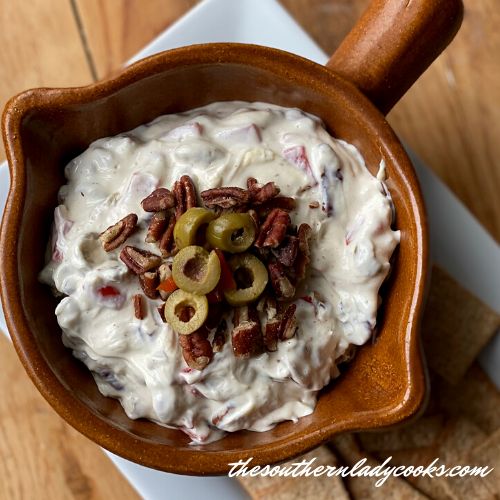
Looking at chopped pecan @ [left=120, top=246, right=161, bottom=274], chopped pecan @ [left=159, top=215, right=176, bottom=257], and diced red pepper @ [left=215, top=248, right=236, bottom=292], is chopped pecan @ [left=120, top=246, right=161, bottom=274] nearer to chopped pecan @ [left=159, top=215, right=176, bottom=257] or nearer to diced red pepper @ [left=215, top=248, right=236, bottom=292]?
chopped pecan @ [left=159, top=215, right=176, bottom=257]

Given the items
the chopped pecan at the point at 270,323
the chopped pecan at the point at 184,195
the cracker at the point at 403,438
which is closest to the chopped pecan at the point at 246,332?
the chopped pecan at the point at 270,323

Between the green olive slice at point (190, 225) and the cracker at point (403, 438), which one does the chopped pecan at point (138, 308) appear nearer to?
the green olive slice at point (190, 225)

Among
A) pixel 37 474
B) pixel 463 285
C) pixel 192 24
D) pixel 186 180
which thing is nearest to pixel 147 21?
pixel 192 24

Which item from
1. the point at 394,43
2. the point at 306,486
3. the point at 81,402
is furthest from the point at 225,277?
the point at 306,486

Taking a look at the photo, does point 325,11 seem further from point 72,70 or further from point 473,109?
point 72,70

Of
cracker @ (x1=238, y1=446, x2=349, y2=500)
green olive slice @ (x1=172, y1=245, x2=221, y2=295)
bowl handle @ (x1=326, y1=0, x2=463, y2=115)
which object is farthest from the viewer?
→ cracker @ (x1=238, y1=446, x2=349, y2=500)

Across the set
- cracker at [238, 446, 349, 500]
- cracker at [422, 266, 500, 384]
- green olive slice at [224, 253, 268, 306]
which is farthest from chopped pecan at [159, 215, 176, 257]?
cracker at [422, 266, 500, 384]
